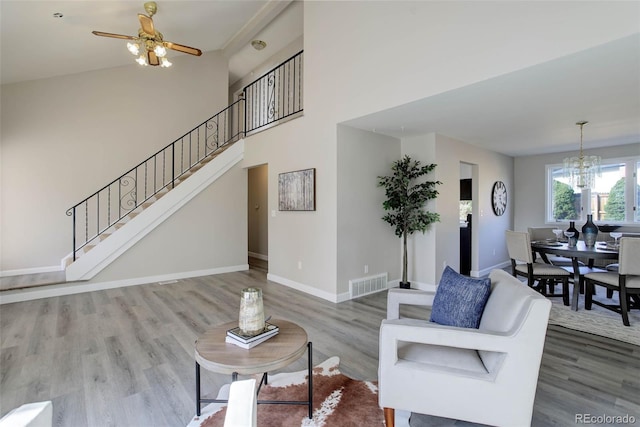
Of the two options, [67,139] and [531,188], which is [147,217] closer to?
[67,139]

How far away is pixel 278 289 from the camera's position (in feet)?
16.4

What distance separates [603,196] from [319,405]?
7.32 meters

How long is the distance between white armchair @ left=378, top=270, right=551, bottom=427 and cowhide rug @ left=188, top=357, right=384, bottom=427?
27 centimetres

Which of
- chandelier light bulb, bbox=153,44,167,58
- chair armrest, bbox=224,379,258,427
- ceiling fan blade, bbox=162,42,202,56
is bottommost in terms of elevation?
chair armrest, bbox=224,379,258,427

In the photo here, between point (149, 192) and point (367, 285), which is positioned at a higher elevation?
point (149, 192)

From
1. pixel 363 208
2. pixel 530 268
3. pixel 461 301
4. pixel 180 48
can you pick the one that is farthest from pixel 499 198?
pixel 180 48

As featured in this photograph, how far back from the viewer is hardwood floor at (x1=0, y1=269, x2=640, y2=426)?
2041 millimetres

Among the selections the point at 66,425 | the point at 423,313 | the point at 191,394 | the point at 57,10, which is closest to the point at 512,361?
the point at 191,394

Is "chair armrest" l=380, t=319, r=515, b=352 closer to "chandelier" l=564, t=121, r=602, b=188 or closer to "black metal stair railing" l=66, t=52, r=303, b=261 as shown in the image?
"black metal stair railing" l=66, t=52, r=303, b=261

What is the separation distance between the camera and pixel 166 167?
675 cm

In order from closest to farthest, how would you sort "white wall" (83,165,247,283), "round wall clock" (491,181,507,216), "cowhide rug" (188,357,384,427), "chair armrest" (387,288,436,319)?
"cowhide rug" (188,357,384,427)
"chair armrest" (387,288,436,319)
"white wall" (83,165,247,283)
"round wall clock" (491,181,507,216)

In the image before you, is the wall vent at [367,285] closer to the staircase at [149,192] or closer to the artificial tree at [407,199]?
the artificial tree at [407,199]

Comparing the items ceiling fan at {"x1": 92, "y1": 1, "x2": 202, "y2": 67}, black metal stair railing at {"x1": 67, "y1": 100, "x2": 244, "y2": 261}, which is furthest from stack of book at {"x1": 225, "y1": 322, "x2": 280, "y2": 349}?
black metal stair railing at {"x1": 67, "y1": 100, "x2": 244, "y2": 261}

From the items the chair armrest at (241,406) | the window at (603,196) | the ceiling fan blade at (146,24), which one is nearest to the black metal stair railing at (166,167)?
the ceiling fan blade at (146,24)
